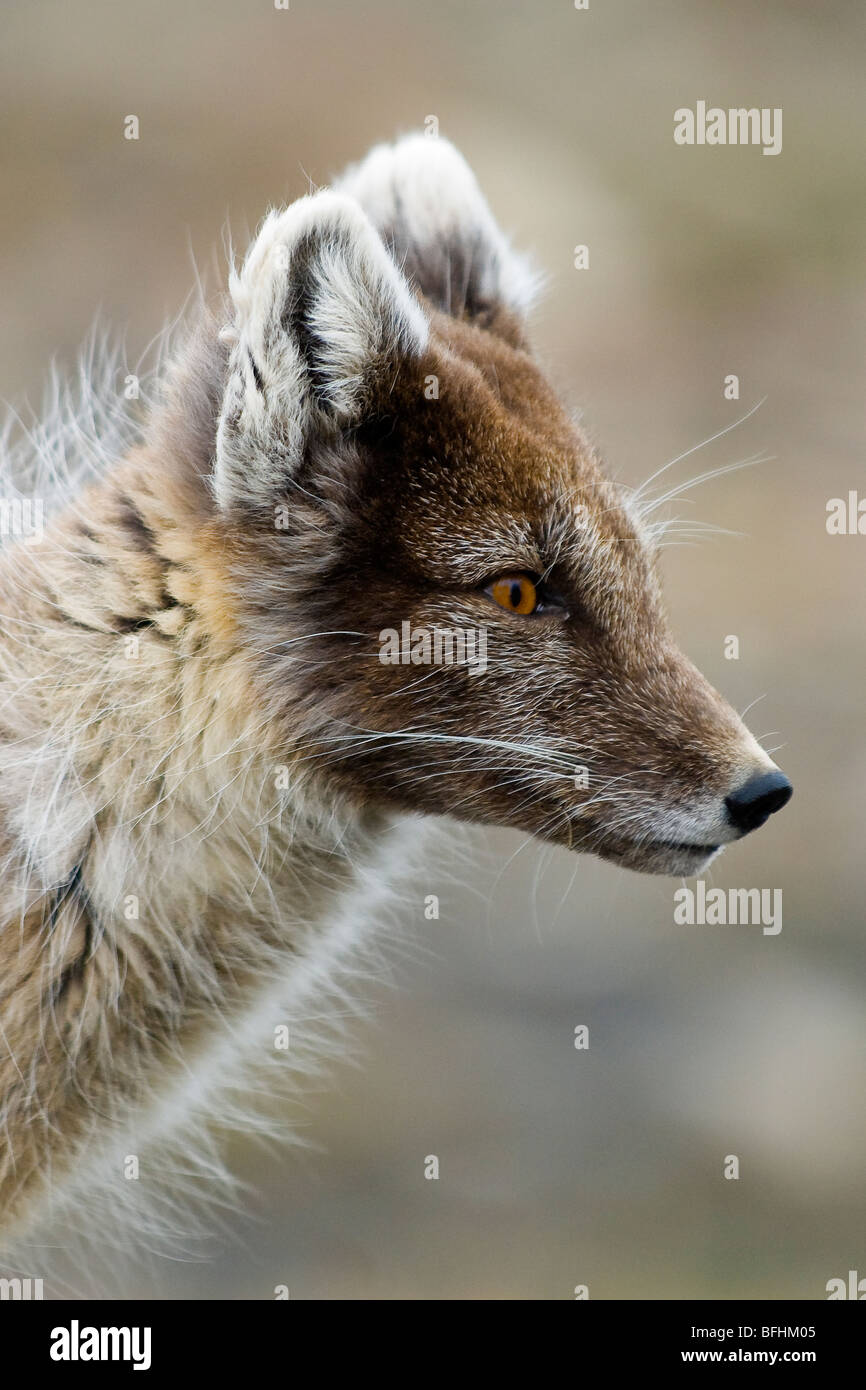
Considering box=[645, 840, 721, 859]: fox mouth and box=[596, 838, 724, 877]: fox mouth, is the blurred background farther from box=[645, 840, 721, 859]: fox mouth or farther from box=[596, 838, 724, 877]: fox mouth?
box=[645, 840, 721, 859]: fox mouth

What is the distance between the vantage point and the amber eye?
325 centimetres

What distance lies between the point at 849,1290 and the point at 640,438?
17.6ft

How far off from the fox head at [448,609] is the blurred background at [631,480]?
2939 millimetres

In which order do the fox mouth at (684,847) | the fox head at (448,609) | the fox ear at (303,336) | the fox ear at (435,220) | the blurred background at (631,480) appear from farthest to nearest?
the blurred background at (631,480), the fox ear at (435,220), the fox mouth at (684,847), the fox head at (448,609), the fox ear at (303,336)

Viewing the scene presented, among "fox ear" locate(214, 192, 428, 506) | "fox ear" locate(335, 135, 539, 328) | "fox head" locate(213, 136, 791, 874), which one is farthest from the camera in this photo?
"fox ear" locate(335, 135, 539, 328)

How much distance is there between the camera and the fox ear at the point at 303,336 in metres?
2.96

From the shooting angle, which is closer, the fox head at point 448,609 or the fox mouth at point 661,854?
the fox head at point 448,609

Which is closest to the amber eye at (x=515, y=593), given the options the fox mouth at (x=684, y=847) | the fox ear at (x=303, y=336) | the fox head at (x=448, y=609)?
the fox head at (x=448, y=609)

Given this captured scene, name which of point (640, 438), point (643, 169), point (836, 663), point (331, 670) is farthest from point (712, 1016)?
point (643, 169)

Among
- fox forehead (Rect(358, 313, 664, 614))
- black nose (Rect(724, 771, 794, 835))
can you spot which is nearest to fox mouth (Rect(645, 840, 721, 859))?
black nose (Rect(724, 771, 794, 835))

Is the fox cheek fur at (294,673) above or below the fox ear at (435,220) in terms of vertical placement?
below

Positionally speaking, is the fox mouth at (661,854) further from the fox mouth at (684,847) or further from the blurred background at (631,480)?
the blurred background at (631,480)
